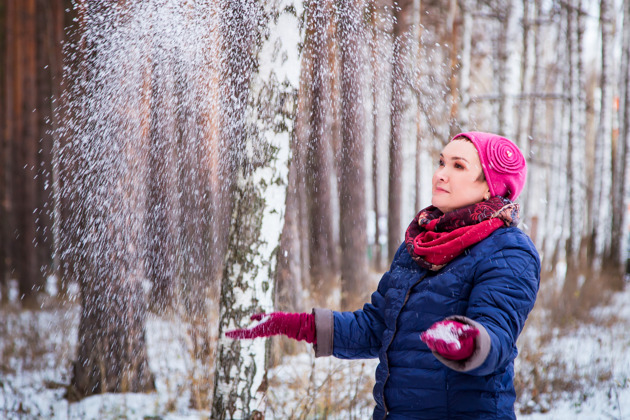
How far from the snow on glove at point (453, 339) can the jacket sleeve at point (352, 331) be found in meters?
0.60

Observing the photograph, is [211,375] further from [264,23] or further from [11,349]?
[11,349]

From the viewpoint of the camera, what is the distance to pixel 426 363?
168cm

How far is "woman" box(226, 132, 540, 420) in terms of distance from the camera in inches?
59.7

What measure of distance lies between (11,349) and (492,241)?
250 inches

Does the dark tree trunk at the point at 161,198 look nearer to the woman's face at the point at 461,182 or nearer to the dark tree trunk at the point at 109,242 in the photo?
the dark tree trunk at the point at 109,242

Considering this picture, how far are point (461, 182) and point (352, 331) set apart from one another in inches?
27.2

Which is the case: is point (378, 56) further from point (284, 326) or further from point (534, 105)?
point (284, 326)

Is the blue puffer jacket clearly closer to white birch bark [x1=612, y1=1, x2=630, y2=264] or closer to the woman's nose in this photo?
the woman's nose

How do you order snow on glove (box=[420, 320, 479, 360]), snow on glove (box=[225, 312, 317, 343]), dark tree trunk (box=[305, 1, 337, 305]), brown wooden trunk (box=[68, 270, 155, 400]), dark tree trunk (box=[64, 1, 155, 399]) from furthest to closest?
dark tree trunk (box=[305, 1, 337, 305]) < brown wooden trunk (box=[68, 270, 155, 400]) < dark tree trunk (box=[64, 1, 155, 399]) < snow on glove (box=[225, 312, 317, 343]) < snow on glove (box=[420, 320, 479, 360])

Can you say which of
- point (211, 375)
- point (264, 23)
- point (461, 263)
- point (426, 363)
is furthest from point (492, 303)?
point (211, 375)

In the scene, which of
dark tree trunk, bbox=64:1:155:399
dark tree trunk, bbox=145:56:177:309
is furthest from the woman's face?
dark tree trunk, bbox=145:56:177:309

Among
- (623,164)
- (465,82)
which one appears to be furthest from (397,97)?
(623,164)

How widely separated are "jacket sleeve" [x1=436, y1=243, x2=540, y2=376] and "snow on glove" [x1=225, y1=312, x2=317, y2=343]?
0.66 meters

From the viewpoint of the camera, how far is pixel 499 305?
1.51 meters
